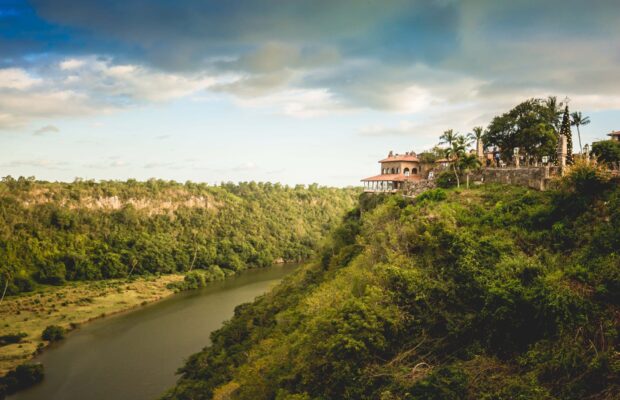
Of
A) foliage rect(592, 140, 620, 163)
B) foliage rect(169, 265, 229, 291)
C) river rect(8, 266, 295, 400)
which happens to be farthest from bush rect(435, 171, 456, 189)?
foliage rect(169, 265, 229, 291)

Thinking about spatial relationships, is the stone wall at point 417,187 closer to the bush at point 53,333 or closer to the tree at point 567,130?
the tree at point 567,130

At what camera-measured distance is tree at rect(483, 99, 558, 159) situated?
34062 millimetres

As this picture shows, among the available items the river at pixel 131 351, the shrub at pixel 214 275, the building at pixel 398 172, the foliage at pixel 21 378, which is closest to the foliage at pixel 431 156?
→ the building at pixel 398 172

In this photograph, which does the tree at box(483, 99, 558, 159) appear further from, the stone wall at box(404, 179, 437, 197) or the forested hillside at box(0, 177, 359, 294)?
the forested hillside at box(0, 177, 359, 294)

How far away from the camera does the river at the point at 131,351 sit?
32.5 m

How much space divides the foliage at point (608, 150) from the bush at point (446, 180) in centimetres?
1030

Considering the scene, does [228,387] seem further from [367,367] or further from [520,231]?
[520,231]

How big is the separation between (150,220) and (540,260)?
96418mm

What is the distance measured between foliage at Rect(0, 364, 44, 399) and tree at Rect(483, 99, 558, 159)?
44.6 m

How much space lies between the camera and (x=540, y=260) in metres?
18.0

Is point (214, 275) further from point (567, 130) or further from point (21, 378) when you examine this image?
point (567, 130)

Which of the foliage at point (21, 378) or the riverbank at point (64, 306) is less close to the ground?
the riverbank at point (64, 306)

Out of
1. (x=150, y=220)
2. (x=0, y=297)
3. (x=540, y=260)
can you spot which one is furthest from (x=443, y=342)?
(x=150, y=220)

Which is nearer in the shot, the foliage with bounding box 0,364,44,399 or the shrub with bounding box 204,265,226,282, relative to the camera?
the foliage with bounding box 0,364,44,399
